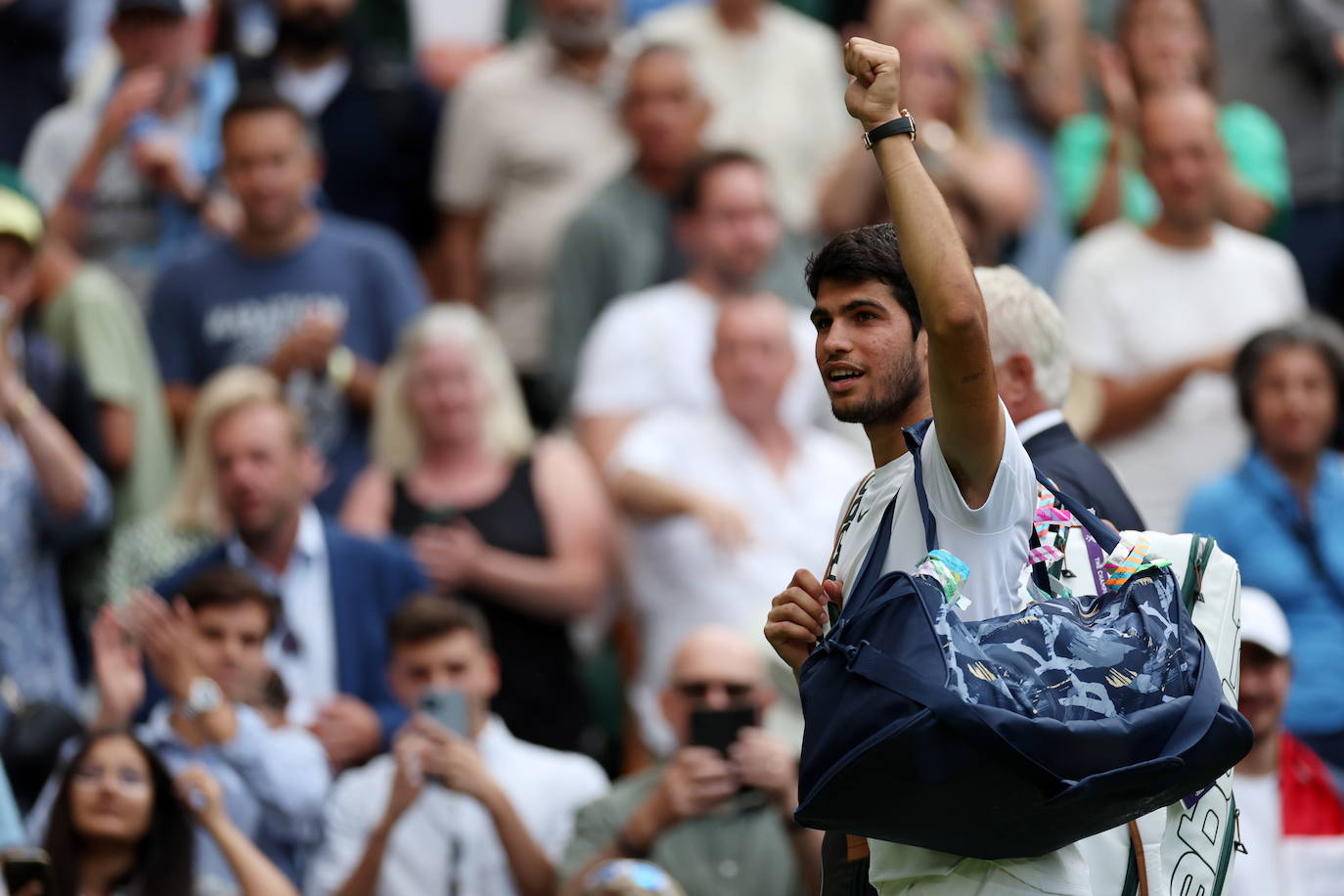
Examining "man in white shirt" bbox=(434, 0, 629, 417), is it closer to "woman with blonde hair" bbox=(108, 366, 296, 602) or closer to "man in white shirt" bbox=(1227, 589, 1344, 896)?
"woman with blonde hair" bbox=(108, 366, 296, 602)

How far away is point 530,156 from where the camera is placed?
959 centimetres

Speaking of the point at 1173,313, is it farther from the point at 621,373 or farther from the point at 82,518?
the point at 82,518

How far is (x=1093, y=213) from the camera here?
961 cm

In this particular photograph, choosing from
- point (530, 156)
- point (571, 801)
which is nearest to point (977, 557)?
point (571, 801)

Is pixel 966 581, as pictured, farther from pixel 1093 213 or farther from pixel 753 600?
pixel 1093 213

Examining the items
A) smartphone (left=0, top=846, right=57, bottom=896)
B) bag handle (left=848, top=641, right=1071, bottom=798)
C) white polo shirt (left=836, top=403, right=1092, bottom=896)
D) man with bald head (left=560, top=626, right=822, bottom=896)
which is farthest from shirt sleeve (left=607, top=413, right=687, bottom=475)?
bag handle (left=848, top=641, right=1071, bottom=798)

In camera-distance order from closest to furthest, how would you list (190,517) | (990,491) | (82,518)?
(990,491), (82,518), (190,517)

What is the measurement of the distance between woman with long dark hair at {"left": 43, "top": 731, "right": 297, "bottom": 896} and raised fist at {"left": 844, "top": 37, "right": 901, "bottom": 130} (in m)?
3.29

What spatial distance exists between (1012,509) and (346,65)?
6525 millimetres

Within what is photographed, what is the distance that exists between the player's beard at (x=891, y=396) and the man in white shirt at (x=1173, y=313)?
465 centimetres

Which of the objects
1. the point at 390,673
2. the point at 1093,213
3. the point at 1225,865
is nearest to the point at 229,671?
the point at 390,673

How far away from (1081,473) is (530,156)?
5384mm

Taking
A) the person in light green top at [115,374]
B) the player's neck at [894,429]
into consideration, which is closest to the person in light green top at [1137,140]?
the person in light green top at [115,374]

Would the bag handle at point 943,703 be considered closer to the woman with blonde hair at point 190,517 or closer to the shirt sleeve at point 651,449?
the shirt sleeve at point 651,449
